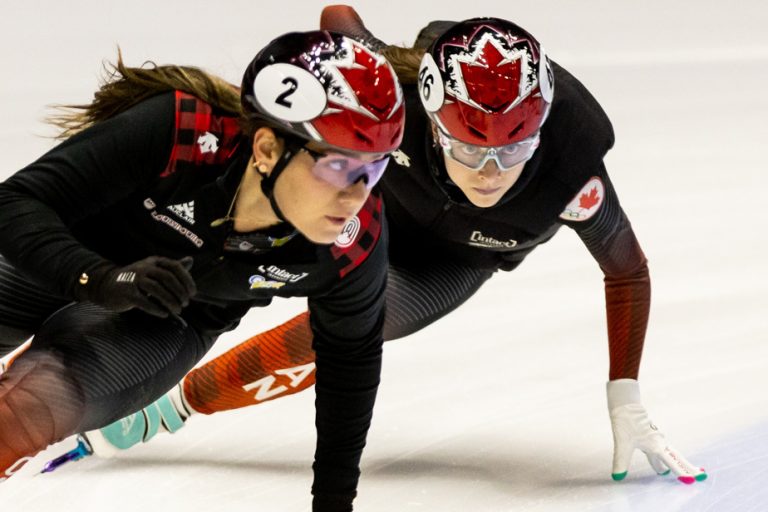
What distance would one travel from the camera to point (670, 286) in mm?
4855

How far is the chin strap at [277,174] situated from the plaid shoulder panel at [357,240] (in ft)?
0.47

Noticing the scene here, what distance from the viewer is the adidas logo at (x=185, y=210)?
8.88 feet

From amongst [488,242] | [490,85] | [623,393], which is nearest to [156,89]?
[490,85]

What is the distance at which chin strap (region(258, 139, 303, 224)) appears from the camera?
251 cm

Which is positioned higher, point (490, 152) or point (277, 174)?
point (277, 174)

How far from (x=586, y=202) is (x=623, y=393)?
1.91ft

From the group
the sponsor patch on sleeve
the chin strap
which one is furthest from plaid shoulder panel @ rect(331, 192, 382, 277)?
the sponsor patch on sleeve

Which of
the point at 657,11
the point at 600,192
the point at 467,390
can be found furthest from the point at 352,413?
the point at 657,11

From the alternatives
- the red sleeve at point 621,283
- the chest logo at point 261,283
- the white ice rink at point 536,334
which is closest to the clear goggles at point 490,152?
the red sleeve at point 621,283

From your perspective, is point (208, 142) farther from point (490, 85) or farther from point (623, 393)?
point (623, 393)

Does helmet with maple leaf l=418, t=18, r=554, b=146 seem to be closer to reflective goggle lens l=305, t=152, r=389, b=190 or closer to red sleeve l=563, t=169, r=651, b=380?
red sleeve l=563, t=169, r=651, b=380

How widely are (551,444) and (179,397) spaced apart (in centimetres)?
102

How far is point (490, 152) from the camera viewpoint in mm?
3164

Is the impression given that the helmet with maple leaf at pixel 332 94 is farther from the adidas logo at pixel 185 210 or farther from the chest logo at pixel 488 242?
the chest logo at pixel 488 242
